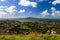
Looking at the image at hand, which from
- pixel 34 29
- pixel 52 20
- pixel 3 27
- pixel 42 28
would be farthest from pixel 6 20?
pixel 52 20

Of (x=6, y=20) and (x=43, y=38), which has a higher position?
(x=6, y=20)

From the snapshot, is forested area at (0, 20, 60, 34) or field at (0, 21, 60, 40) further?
forested area at (0, 20, 60, 34)

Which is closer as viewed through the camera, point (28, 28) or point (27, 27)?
point (28, 28)

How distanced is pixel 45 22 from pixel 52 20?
408 mm

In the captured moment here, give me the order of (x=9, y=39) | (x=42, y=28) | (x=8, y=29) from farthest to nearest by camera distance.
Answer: (x=42, y=28) < (x=8, y=29) < (x=9, y=39)


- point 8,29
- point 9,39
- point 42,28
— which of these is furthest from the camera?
point 42,28

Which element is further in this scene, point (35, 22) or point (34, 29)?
point (35, 22)

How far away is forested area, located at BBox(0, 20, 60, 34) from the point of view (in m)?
5.84

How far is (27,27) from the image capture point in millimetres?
6277

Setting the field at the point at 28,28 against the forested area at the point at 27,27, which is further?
the forested area at the point at 27,27

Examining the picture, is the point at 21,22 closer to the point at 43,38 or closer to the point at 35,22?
the point at 35,22

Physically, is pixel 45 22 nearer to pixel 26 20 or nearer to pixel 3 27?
pixel 26 20

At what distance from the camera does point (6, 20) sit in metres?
6.05

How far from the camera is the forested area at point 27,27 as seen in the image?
5835mm
